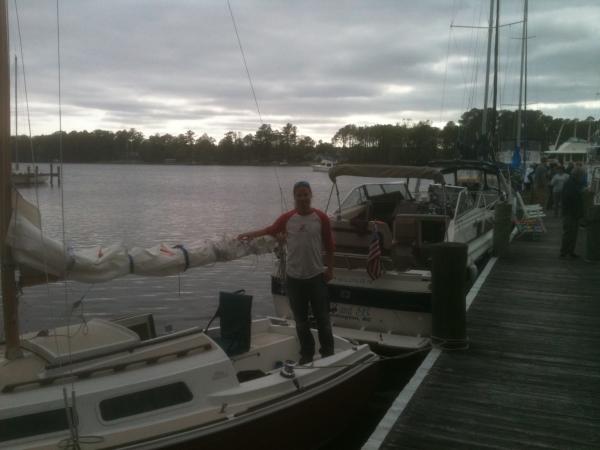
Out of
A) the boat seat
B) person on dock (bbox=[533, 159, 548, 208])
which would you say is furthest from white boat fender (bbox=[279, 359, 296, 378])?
person on dock (bbox=[533, 159, 548, 208])

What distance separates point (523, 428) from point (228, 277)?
12525mm

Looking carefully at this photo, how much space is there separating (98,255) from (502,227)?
11.1 m

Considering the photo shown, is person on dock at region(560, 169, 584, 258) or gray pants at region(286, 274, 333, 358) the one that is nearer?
gray pants at region(286, 274, 333, 358)

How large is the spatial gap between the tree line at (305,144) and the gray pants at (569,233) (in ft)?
16.7

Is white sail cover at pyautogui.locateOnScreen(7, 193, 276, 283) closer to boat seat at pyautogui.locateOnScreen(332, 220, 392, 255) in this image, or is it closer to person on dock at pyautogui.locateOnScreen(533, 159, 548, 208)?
boat seat at pyautogui.locateOnScreen(332, 220, 392, 255)

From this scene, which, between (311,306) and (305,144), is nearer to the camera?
(311,306)

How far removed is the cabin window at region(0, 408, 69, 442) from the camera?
179 inches

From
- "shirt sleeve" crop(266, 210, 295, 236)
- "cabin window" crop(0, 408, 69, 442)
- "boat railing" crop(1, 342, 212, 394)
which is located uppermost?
"shirt sleeve" crop(266, 210, 295, 236)

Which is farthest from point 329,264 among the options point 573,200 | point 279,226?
point 573,200

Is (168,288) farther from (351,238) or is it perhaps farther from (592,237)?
(592,237)

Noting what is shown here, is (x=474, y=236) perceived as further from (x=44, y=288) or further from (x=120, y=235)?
(x=120, y=235)

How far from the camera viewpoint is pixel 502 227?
14297 millimetres

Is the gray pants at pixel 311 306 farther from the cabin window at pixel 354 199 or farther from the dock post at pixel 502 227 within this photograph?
the dock post at pixel 502 227

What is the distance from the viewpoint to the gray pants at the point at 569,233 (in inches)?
507
